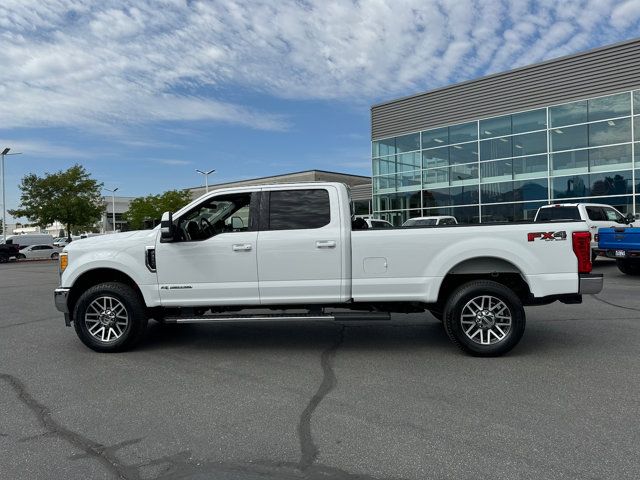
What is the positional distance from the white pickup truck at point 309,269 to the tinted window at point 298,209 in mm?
13

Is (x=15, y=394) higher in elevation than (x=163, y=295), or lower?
lower

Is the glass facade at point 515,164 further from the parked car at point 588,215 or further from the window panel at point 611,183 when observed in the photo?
the parked car at point 588,215

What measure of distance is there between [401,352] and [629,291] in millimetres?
7164

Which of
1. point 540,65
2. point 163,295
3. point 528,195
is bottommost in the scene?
point 163,295

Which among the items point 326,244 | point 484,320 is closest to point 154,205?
point 326,244

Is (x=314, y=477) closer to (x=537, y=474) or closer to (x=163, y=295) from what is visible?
(x=537, y=474)

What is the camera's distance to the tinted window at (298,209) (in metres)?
6.01

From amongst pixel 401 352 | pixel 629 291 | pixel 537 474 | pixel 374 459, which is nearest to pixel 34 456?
pixel 374 459

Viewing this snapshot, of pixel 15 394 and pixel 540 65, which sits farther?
pixel 540 65

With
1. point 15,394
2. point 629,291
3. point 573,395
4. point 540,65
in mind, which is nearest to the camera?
point 573,395

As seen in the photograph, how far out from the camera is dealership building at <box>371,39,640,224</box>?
77.0ft

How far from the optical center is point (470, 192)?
28297mm

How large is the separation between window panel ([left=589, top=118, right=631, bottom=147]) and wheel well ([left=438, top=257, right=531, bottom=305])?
835 inches

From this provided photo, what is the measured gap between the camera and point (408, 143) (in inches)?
1241
